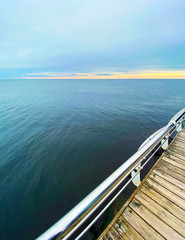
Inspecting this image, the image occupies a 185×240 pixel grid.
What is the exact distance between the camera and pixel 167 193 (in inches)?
94.3

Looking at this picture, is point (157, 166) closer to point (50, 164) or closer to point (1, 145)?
point (50, 164)

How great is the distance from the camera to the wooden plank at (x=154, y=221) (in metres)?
1.78

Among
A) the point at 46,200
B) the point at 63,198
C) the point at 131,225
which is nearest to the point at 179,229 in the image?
the point at 131,225

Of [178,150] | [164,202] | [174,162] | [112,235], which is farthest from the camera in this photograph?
[178,150]

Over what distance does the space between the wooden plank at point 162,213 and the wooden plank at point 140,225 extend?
304mm

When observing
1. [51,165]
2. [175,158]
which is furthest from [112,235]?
[51,165]

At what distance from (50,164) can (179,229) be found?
6196 mm

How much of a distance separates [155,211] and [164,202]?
0.34m

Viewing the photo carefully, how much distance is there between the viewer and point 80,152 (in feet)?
23.5

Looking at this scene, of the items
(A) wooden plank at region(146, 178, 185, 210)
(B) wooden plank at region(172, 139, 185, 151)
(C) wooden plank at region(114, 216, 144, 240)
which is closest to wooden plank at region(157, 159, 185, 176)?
(A) wooden plank at region(146, 178, 185, 210)

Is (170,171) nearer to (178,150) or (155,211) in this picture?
(178,150)

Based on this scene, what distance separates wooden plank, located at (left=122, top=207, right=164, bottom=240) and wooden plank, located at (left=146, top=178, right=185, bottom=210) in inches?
33.1

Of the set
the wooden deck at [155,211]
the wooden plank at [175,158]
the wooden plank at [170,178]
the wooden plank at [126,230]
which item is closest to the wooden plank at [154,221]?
the wooden deck at [155,211]

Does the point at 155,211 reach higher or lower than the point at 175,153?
lower
